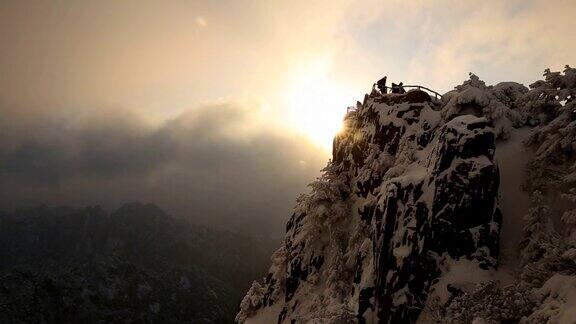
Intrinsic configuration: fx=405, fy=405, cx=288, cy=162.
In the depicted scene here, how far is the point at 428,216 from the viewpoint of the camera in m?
21.8

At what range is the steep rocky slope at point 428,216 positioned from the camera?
1995 centimetres

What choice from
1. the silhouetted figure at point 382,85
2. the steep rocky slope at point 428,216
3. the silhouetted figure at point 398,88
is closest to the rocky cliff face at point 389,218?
the steep rocky slope at point 428,216

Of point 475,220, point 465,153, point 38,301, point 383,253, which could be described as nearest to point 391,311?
point 383,253

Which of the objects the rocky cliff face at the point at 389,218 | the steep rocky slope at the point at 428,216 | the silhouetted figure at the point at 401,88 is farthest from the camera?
the silhouetted figure at the point at 401,88

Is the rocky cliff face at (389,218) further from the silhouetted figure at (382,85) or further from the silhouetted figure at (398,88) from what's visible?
the silhouetted figure at (398,88)

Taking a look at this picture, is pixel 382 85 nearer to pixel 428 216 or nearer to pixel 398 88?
pixel 398 88

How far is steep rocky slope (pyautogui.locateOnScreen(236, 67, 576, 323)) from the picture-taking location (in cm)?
1995

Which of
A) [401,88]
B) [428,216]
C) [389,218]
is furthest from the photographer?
[401,88]

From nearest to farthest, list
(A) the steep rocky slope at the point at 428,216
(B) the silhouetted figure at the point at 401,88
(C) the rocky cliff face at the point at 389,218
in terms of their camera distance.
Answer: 1. (A) the steep rocky slope at the point at 428,216
2. (C) the rocky cliff face at the point at 389,218
3. (B) the silhouetted figure at the point at 401,88

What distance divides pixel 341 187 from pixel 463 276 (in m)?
16.4

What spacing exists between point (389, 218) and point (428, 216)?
240 cm

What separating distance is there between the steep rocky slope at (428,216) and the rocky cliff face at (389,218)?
0.21 feet

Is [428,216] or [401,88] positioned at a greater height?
[401,88]

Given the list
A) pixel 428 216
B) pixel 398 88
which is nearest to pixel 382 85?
pixel 398 88
